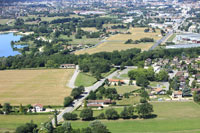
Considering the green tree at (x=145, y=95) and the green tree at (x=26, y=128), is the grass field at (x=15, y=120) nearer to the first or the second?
the green tree at (x=26, y=128)

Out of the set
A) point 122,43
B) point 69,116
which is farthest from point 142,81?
point 122,43

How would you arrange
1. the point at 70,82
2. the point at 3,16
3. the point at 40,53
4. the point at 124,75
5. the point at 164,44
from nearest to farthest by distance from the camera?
the point at 70,82
the point at 124,75
the point at 40,53
the point at 164,44
the point at 3,16

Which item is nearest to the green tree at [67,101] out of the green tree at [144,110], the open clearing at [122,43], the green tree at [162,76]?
the green tree at [144,110]

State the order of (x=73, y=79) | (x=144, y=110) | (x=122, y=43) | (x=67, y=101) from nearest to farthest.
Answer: (x=144, y=110) < (x=67, y=101) < (x=73, y=79) < (x=122, y=43)

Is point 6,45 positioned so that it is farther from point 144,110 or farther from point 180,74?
point 144,110

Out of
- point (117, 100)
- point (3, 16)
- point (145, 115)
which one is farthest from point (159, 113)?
point (3, 16)

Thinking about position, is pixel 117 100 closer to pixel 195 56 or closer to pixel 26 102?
pixel 26 102
